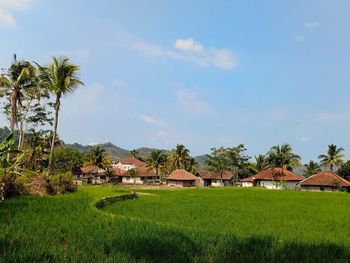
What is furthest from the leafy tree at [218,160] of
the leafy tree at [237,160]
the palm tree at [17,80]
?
the palm tree at [17,80]

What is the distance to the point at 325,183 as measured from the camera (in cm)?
5600

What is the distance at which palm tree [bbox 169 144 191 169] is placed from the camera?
78812 millimetres

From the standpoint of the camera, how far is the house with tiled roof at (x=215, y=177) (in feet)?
275

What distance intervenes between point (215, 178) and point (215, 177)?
263 millimetres

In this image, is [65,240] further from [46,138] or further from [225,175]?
[225,175]

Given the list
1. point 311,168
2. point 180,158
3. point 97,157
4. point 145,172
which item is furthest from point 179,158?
point 311,168

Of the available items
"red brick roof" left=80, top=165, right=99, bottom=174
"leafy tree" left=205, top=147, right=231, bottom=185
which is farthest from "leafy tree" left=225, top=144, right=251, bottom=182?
"red brick roof" left=80, top=165, right=99, bottom=174

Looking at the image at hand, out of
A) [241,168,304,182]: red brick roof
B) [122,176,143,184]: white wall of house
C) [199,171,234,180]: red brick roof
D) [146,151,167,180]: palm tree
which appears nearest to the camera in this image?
[241,168,304,182]: red brick roof

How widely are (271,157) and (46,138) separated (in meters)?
35.6

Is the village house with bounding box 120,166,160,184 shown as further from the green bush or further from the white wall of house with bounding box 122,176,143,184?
the green bush

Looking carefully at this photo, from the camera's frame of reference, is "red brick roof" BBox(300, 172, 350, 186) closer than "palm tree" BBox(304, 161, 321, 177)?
Yes

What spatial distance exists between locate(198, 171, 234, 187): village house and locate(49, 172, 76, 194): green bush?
207 ft

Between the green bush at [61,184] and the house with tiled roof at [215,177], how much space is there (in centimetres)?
6322

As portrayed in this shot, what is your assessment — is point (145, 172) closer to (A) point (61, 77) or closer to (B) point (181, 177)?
(B) point (181, 177)
